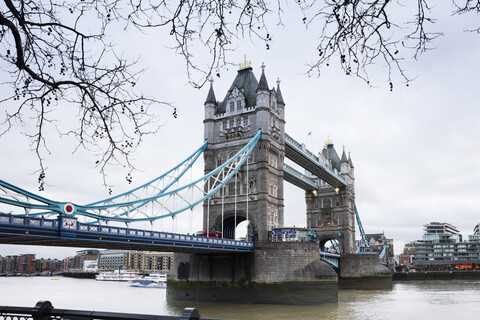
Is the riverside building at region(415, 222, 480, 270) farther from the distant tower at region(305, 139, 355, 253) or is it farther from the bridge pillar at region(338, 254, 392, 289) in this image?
the bridge pillar at region(338, 254, 392, 289)

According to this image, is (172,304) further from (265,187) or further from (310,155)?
(310,155)

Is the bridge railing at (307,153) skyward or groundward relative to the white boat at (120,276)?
skyward

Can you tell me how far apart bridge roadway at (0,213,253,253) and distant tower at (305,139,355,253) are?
34.1 metres

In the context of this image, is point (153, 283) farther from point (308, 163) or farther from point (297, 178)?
point (308, 163)

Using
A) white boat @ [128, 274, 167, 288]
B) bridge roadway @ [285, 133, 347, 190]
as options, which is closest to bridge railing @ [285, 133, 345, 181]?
bridge roadway @ [285, 133, 347, 190]

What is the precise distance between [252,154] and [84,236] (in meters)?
17.6

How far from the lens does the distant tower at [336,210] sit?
5994cm

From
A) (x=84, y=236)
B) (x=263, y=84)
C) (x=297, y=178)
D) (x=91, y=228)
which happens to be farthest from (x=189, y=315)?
(x=297, y=178)

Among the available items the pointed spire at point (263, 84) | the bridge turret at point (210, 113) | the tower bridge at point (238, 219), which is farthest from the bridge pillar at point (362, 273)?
the pointed spire at point (263, 84)

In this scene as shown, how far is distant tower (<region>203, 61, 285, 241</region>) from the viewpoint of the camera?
35125mm

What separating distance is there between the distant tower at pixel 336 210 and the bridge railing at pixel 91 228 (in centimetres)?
3415

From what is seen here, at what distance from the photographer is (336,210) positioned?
200 feet

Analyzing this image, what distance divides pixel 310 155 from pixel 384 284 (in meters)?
15.8

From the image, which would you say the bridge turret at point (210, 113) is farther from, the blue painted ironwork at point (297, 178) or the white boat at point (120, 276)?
the white boat at point (120, 276)
